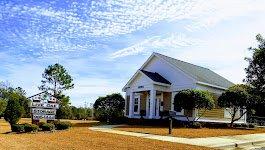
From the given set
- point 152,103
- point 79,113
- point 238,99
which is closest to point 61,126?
point 152,103

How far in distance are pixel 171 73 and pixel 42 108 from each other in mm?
16718

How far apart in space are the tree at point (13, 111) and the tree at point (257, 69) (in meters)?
16.8

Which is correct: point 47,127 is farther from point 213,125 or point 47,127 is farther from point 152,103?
point 213,125

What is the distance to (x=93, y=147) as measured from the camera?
Answer: 13.5 m

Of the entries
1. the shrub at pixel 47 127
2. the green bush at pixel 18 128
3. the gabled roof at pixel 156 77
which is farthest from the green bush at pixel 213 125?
the green bush at pixel 18 128

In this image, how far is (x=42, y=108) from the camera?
72.4ft

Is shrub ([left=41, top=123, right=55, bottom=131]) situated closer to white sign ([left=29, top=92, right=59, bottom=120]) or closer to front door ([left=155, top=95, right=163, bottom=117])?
white sign ([left=29, top=92, right=59, bottom=120])

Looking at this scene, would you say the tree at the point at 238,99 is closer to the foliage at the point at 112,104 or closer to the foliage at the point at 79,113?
the foliage at the point at 112,104

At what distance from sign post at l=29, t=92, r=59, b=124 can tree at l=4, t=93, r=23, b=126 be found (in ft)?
3.86

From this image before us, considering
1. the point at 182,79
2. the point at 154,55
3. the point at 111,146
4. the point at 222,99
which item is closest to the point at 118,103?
the point at 154,55

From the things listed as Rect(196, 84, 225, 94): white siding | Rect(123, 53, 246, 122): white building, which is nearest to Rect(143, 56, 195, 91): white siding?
Rect(123, 53, 246, 122): white building

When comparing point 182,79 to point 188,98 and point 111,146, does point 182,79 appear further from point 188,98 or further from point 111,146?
point 111,146

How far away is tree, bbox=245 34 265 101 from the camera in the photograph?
2642 centimetres

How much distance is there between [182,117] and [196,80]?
3.68m
